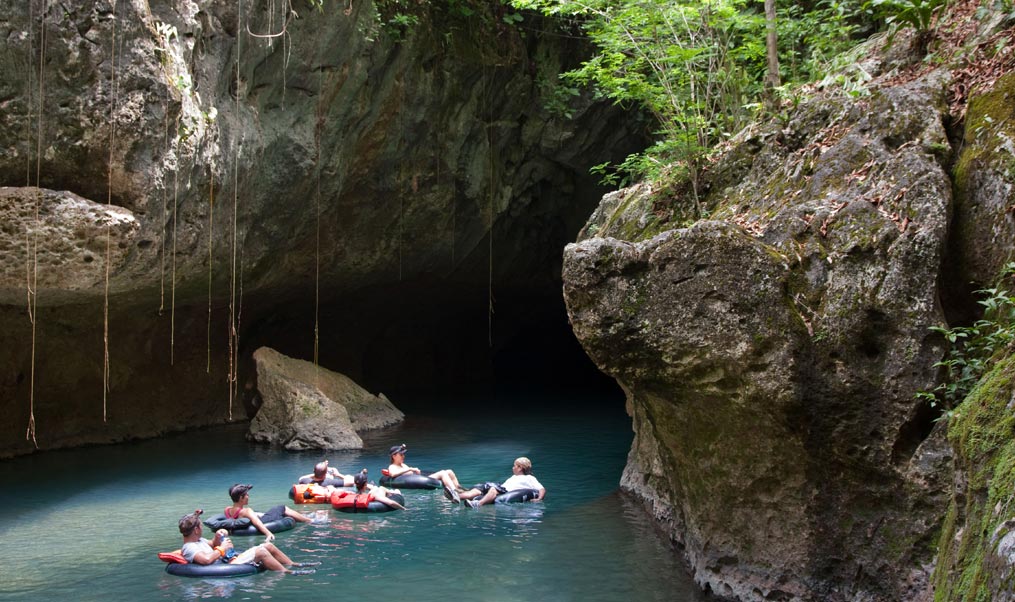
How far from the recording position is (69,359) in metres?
16.0

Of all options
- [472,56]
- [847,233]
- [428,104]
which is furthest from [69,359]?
[847,233]

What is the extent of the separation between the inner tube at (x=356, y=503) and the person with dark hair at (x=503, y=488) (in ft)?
3.62

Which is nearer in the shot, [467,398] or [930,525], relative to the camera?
[930,525]

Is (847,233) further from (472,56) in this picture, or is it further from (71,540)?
(472,56)

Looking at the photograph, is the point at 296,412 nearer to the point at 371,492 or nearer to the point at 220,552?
the point at 371,492

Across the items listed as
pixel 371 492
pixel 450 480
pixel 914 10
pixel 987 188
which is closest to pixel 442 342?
pixel 450 480

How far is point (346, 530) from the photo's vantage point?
1101 centimetres

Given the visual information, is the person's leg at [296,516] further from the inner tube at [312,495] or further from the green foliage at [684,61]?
the green foliage at [684,61]

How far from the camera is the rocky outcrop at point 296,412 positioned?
16625 millimetres

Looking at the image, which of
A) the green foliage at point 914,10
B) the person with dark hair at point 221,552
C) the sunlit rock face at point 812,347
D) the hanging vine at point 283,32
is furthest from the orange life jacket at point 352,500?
the green foliage at point 914,10

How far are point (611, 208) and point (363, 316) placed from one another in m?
13.8

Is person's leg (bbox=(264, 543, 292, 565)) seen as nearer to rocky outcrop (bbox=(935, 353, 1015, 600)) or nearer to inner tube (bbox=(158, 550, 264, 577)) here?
inner tube (bbox=(158, 550, 264, 577))

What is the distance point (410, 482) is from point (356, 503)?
161 centimetres

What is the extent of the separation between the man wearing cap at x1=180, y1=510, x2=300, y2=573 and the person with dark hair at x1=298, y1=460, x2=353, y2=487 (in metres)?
3.08
